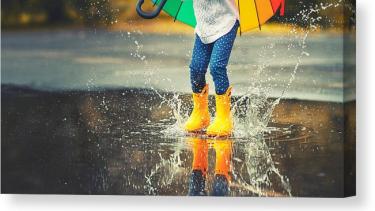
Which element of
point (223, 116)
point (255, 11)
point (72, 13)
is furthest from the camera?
point (72, 13)

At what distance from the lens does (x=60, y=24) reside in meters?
8.79

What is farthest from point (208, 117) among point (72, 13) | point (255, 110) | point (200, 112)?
point (72, 13)

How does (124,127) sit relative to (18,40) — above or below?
below

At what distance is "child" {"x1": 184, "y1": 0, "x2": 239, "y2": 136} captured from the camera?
8516 mm

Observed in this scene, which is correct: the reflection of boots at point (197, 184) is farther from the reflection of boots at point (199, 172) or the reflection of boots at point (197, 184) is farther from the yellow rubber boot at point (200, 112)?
the yellow rubber boot at point (200, 112)

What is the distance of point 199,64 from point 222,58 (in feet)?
0.61

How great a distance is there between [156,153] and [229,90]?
75 cm

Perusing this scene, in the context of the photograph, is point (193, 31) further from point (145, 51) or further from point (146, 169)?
point (146, 169)

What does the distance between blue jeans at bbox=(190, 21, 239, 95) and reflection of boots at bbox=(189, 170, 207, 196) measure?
640 millimetres

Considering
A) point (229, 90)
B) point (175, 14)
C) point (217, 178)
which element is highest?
point (175, 14)

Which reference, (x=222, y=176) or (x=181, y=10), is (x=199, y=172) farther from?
(x=181, y=10)

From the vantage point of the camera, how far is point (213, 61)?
8.58 m

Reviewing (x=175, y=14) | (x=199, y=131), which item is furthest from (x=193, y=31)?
(x=199, y=131)

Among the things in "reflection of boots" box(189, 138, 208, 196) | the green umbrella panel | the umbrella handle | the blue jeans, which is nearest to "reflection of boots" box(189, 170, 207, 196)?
"reflection of boots" box(189, 138, 208, 196)
